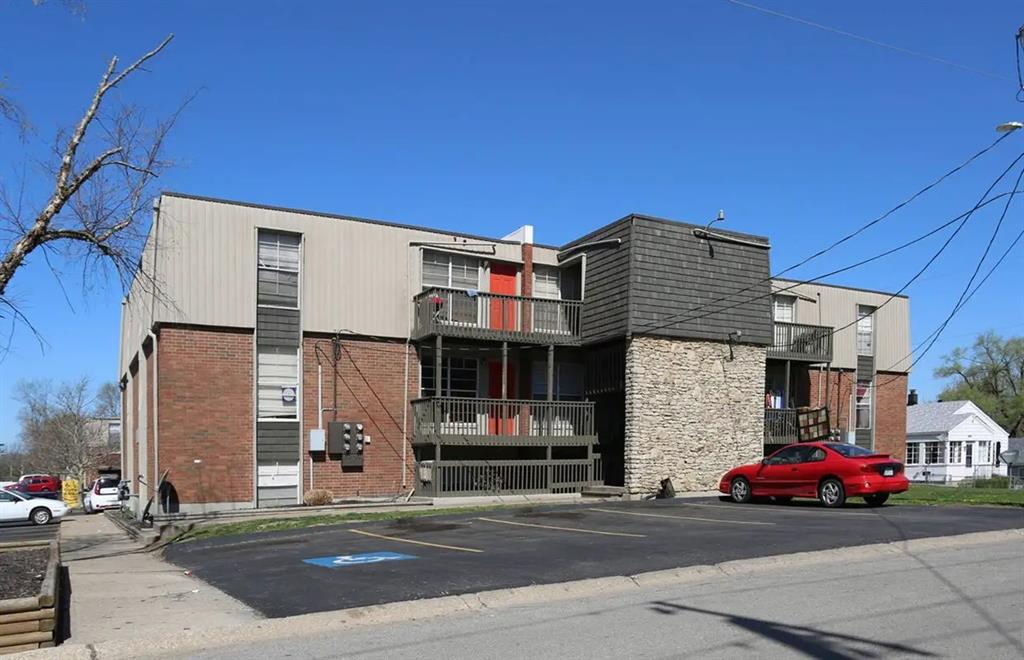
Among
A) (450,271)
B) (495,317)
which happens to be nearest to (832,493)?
(495,317)

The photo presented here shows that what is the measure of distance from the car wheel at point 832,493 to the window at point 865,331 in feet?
54.7

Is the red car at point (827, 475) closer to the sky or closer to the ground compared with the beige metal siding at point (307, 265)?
closer to the ground

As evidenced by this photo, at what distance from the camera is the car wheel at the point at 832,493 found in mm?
17594

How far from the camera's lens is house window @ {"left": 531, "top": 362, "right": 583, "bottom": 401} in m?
26.8

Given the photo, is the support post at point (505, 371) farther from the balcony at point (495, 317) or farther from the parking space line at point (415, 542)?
the parking space line at point (415, 542)

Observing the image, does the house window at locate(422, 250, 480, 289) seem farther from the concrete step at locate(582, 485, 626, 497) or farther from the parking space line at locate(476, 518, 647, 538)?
the parking space line at locate(476, 518, 647, 538)

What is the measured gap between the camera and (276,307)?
22.5 metres

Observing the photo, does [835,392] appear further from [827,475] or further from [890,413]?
[827,475]

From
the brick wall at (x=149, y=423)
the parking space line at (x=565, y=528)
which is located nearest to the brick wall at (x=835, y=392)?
the parking space line at (x=565, y=528)

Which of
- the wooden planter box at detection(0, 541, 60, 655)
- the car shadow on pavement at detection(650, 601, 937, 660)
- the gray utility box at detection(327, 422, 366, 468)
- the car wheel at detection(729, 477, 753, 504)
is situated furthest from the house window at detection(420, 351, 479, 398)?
the car shadow on pavement at detection(650, 601, 937, 660)

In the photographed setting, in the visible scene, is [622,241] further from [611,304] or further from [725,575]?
[725,575]

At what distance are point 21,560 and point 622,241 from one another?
17.2 meters

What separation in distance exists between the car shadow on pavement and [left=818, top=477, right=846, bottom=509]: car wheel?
1106 cm

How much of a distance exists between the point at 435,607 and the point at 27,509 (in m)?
27.0
